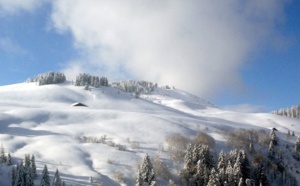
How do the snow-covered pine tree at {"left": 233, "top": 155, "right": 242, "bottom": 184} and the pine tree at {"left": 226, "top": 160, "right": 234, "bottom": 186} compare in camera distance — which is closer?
the pine tree at {"left": 226, "top": 160, "right": 234, "bottom": 186}

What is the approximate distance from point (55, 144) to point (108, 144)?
12.3m

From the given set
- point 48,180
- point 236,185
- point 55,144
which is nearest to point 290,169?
point 236,185

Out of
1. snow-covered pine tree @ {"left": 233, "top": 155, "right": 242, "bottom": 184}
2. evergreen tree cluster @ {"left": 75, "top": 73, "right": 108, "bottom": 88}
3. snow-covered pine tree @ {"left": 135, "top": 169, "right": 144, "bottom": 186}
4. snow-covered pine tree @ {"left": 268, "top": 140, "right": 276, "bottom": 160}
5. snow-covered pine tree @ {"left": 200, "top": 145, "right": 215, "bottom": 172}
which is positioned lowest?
snow-covered pine tree @ {"left": 135, "top": 169, "right": 144, "bottom": 186}

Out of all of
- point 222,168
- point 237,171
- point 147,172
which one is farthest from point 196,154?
point 147,172

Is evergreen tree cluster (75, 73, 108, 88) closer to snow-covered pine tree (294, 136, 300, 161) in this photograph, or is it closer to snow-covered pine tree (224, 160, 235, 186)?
snow-covered pine tree (294, 136, 300, 161)

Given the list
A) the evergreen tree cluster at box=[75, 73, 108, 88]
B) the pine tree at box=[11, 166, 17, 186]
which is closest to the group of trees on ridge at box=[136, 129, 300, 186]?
the pine tree at box=[11, 166, 17, 186]

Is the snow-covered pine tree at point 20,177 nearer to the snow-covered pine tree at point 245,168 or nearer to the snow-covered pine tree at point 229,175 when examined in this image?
the snow-covered pine tree at point 229,175

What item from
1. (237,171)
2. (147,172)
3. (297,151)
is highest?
(297,151)

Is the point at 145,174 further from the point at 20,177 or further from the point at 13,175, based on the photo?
the point at 13,175

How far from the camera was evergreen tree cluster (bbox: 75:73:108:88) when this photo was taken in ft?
627

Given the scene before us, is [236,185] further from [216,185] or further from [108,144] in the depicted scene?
[108,144]

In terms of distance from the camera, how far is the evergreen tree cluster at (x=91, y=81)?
627 ft

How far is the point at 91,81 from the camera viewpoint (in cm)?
19500

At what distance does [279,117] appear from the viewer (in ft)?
641
